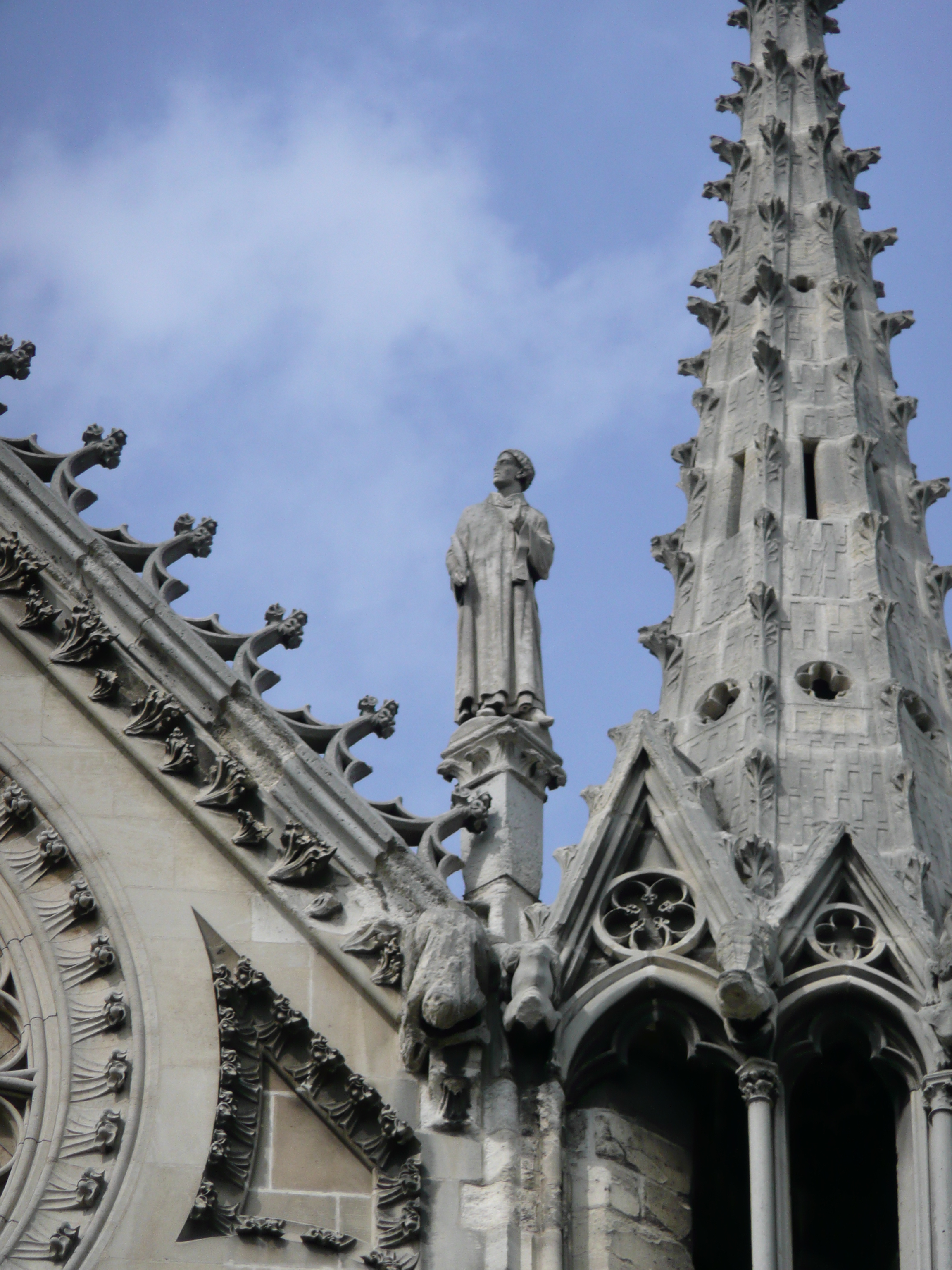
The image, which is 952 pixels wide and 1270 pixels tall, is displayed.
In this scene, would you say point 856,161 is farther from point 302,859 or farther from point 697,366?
point 302,859

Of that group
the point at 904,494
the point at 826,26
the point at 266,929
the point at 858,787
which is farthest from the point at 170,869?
the point at 826,26

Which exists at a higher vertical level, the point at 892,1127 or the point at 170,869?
the point at 170,869

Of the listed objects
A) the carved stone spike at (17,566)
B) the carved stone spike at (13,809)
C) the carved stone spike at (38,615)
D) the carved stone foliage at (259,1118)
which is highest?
the carved stone spike at (17,566)

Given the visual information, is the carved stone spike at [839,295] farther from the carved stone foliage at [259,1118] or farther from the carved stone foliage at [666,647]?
the carved stone foliage at [259,1118]

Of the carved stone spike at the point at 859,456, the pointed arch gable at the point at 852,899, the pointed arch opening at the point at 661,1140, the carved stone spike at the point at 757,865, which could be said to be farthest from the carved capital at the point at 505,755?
the carved stone spike at the point at 859,456

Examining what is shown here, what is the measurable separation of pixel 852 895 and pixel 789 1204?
2.05 metres

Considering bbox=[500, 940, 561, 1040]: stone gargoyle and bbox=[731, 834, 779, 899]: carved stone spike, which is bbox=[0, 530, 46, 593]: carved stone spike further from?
bbox=[731, 834, 779, 899]: carved stone spike

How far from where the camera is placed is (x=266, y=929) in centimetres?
1780

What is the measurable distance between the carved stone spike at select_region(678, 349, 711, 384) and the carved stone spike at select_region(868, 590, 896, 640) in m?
3.35

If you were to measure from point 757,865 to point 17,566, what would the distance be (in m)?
4.98

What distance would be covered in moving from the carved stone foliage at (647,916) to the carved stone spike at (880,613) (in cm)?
309

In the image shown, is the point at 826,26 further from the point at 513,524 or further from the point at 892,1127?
the point at 892,1127

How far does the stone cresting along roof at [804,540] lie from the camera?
19.4 m

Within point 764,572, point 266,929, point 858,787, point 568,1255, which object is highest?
point 764,572
